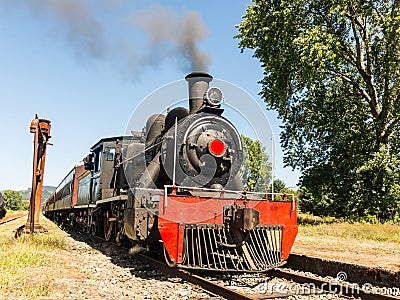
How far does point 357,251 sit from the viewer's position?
1079 centimetres

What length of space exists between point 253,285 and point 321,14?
55.0 feet

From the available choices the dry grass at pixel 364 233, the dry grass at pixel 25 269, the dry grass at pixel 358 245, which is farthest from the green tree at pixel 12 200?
the dry grass at pixel 25 269

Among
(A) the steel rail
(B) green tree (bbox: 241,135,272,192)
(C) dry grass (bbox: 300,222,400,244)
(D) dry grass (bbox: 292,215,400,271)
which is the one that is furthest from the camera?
(C) dry grass (bbox: 300,222,400,244)

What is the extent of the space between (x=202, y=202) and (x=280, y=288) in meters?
1.96

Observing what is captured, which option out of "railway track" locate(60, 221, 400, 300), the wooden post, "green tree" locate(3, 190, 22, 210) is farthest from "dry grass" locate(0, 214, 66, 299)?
"green tree" locate(3, 190, 22, 210)

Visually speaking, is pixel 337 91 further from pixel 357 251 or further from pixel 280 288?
pixel 280 288

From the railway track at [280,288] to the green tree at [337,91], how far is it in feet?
40.0

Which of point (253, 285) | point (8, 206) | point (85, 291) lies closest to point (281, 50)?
point (253, 285)

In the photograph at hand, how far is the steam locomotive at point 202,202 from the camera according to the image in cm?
729

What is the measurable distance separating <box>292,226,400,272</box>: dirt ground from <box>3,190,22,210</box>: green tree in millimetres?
90140

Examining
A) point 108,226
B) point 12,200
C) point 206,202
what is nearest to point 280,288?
point 206,202

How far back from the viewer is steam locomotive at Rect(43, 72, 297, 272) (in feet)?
23.9

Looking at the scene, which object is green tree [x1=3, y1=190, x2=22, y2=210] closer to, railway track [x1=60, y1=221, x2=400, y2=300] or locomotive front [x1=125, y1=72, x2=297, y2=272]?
locomotive front [x1=125, y1=72, x2=297, y2=272]

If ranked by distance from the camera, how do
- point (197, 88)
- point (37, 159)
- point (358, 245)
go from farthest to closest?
1. point (37, 159)
2. point (358, 245)
3. point (197, 88)
